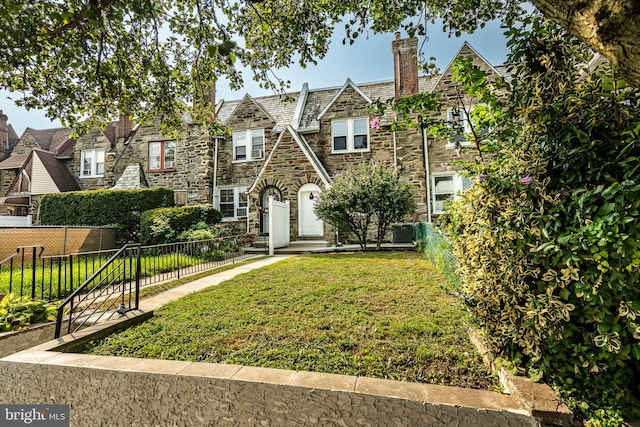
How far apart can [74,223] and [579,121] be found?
773 inches

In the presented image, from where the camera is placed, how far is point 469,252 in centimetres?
301

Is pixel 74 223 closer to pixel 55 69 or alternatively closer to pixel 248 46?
pixel 55 69

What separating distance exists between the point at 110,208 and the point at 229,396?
16019mm

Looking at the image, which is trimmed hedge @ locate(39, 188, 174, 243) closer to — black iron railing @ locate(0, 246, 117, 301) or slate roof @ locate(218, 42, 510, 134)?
black iron railing @ locate(0, 246, 117, 301)

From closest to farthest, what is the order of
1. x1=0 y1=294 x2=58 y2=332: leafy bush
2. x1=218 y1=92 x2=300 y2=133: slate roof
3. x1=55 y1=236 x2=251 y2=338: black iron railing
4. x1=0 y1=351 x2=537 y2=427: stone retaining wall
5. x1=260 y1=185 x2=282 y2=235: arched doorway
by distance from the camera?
x1=0 y1=351 x2=537 y2=427: stone retaining wall
x1=0 y1=294 x2=58 y2=332: leafy bush
x1=55 y1=236 x2=251 y2=338: black iron railing
x1=260 y1=185 x2=282 y2=235: arched doorway
x1=218 y1=92 x2=300 y2=133: slate roof

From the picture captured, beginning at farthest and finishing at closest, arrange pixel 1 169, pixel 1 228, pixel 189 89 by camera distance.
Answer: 1. pixel 1 169
2. pixel 1 228
3. pixel 189 89

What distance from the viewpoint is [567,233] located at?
83.7 inches

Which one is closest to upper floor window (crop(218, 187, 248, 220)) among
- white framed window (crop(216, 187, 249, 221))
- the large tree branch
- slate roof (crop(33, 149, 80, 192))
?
white framed window (crop(216, 187, 249, 221))

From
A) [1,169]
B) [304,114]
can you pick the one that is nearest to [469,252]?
[304,114]

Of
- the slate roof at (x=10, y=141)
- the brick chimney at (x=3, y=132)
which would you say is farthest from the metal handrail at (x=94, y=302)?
the brick chimney at (x=3, y=132)

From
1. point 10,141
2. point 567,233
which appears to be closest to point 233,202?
point 567,233

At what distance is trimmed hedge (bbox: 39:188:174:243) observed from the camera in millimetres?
15000

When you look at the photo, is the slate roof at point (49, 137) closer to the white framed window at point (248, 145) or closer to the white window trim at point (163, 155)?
the white window trim at point (163, 155)

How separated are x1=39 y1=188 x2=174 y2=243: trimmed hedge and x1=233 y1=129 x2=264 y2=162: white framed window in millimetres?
4595
